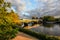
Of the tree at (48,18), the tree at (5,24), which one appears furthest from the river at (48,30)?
the tree at (48,18)

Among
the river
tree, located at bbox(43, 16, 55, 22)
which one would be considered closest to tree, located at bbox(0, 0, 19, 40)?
the river

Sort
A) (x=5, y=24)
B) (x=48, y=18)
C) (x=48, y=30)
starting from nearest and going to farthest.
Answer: (x=5, y=24), (x=48, y=30), (x=48, y=18)

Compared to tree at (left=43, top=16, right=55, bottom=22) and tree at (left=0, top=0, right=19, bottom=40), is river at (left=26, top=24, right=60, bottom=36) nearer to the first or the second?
tree at (left=0, top=0, right=19, bottom=40)

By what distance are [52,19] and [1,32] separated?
104ft

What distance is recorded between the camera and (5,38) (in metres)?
14.4

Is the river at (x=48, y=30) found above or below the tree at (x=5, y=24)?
below

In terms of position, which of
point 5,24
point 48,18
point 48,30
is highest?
point 5,24

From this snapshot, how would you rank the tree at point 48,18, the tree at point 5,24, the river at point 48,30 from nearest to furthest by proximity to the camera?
1. the tree at point 5,24
2. the river at point 48,30
3. the tree at point 48,18

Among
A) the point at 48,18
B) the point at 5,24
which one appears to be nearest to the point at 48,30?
the point at 5,24

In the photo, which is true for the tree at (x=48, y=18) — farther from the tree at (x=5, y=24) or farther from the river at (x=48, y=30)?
the tree at (x=5, y=24)

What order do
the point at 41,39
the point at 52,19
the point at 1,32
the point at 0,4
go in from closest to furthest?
1. the point at 1,32
2. the point at 0,4
3. the point at 41,39
4. the point at 52,19

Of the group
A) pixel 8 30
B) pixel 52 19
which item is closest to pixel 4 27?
pixel 8 30

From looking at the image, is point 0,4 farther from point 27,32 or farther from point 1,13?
point 27,32

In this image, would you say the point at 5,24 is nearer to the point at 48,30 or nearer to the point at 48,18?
the point at 48,30
